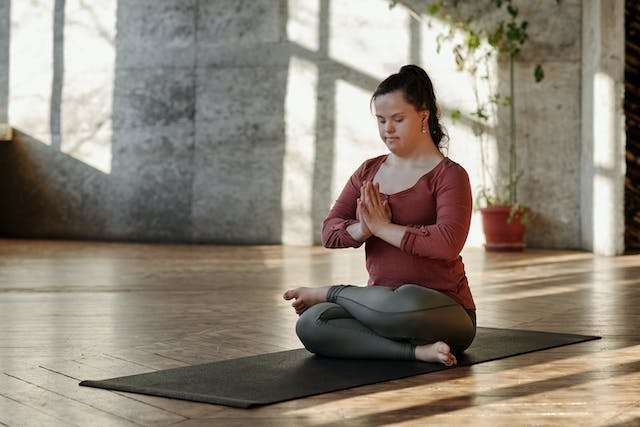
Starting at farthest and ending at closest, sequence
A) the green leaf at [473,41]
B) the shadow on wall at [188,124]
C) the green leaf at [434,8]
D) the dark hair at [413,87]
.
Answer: the shadow on wall at [188,124] → the green leaf at [434,8] → the green leaf at [473,41] → the dark hair at [413,87]

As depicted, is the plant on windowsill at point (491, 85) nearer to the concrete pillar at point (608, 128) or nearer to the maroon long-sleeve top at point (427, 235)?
the concrete pillar at point (608, 128)

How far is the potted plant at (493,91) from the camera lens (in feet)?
27.5

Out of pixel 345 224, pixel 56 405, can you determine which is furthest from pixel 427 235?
pixel 56 405

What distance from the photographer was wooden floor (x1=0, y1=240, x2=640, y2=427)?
233 centimetres

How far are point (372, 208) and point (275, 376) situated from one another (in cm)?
54

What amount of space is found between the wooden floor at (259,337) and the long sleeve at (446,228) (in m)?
0.32

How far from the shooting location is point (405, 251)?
3.02m

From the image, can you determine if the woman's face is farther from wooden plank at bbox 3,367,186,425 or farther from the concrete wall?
the concrete wall

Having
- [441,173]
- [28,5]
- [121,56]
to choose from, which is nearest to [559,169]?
[121,56]

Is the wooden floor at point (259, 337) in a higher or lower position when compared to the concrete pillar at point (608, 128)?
lower

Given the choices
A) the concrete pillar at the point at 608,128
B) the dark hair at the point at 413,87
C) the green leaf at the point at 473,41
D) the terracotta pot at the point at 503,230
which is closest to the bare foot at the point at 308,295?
the dark hair at the point at 413,87

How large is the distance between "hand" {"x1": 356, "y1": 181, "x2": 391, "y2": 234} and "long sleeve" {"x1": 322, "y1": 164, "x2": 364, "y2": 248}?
91 mm

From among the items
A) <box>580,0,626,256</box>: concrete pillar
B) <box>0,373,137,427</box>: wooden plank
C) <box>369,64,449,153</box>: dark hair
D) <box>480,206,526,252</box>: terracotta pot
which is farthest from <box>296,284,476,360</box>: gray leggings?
<box>480,206,526,252</box>: terracotta pot

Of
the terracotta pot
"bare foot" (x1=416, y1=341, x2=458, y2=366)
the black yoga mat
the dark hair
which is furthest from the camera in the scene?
the terracotta pot
